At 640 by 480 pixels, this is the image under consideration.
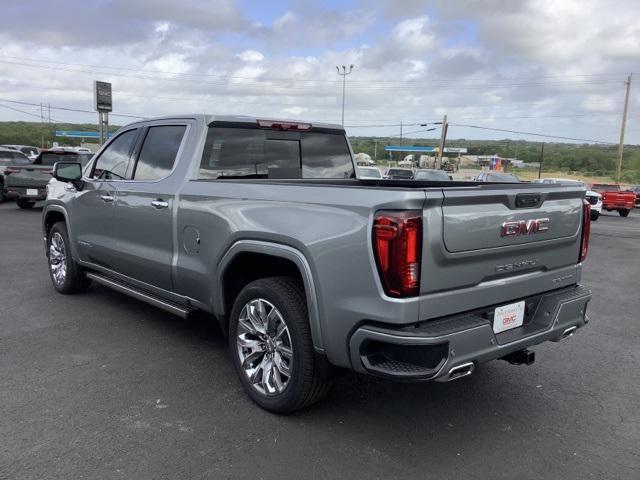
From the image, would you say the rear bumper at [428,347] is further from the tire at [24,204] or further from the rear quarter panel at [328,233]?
the tire at [24,204]

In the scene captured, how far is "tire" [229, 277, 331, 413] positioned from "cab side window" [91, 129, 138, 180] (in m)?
2.19

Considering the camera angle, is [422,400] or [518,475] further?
[422,400]

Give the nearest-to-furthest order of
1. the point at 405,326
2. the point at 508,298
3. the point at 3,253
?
the point at 405,326, the point at 508,298, the point at 3,253

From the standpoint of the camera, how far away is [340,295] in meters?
2.94

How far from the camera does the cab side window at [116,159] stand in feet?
16.7

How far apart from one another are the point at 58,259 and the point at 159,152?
8.48ft

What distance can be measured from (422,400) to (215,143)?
8.05 ft

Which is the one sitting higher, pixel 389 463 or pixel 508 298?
pixel 508 298

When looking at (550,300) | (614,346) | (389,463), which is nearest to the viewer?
(389,463)

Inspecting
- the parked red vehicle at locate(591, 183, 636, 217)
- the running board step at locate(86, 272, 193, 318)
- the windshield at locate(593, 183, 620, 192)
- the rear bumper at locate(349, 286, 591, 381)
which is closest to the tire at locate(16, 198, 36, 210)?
the running board step at locate(86, 272, 193, 318)

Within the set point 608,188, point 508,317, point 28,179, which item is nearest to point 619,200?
point 608,188

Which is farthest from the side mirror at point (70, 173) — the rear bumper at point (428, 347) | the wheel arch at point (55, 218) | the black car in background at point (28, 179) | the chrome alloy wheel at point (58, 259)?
the black car in background at point (28, 179)

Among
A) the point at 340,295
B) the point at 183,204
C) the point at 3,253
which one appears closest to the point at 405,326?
the point at 340,295

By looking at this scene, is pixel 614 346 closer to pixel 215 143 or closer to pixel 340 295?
pixel 340 295
